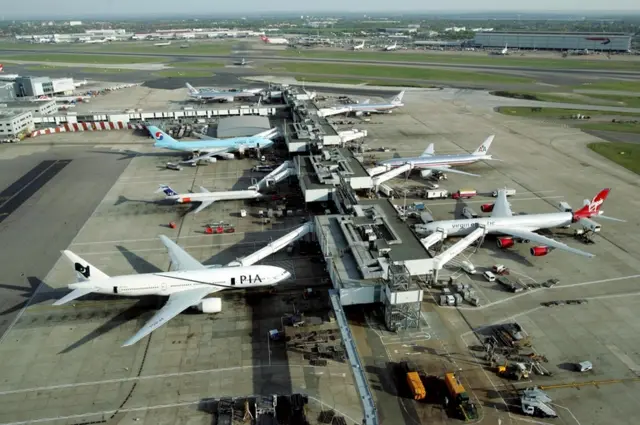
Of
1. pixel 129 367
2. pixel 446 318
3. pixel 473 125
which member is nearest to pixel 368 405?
pixel 446 318

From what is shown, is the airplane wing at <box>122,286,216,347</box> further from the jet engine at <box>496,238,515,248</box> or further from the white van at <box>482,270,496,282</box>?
the jet engine at <box>496,238,515,248</box>

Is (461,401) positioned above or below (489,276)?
above

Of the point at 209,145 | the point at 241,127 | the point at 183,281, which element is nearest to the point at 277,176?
the point at 209,145

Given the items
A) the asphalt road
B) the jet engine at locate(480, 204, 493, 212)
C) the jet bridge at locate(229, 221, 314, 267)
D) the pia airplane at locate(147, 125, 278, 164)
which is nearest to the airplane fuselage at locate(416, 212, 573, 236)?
the jet engine at locate(480, 204, 493, 212)

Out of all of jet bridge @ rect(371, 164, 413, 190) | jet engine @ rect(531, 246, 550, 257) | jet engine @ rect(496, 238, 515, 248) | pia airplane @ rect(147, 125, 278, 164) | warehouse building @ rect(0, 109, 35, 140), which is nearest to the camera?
jet engine @ rect(531, 246, 550, 257)

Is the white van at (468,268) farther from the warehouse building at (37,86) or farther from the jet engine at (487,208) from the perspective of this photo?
the warehouse building at (37,86)

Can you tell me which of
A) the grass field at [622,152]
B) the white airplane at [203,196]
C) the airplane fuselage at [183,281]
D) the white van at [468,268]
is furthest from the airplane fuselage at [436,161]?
the airplane fuselage at [183,281]

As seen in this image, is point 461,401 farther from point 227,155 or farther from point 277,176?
point 227,155
